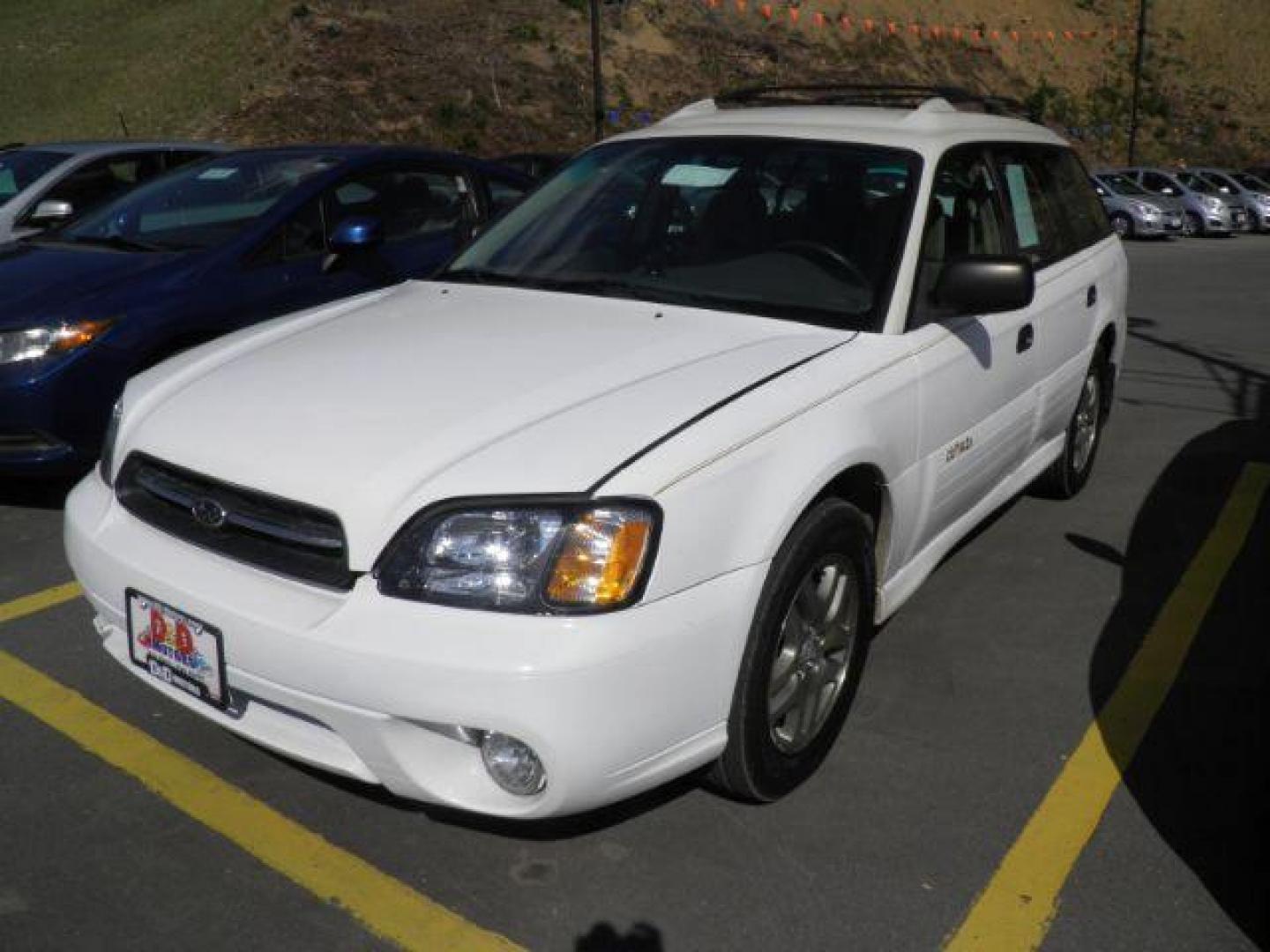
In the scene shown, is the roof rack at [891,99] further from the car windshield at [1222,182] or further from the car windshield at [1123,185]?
the car windshield at [1222,182]

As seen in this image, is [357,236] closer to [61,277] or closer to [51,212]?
[61,277]

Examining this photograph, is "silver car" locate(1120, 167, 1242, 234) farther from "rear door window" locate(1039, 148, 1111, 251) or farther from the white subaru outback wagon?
the white subaru outback wagon

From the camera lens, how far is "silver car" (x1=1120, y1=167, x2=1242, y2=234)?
24797mm

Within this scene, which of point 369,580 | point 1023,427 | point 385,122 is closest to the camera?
point 369,580

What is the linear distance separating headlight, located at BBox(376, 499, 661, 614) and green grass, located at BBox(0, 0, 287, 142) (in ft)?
97.9

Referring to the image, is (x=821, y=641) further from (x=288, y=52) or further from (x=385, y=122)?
(x=288, y=52)

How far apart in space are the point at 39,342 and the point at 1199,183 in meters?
27.0

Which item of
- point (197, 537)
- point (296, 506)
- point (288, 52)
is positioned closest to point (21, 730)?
point (197, 537)

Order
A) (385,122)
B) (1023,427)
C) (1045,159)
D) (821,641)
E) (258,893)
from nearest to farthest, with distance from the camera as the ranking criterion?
(258,893)
(821,641)
(1023,427)
(1045,159)
(385,122)

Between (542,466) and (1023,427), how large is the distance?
243cm

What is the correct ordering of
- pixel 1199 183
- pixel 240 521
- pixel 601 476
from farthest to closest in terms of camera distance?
pixel 1199 183, pixel 240 521, pixel 601 476

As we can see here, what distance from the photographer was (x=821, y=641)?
118 inches

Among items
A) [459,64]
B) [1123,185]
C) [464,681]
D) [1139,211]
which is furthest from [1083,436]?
[459,64]

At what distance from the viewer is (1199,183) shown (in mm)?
26406
